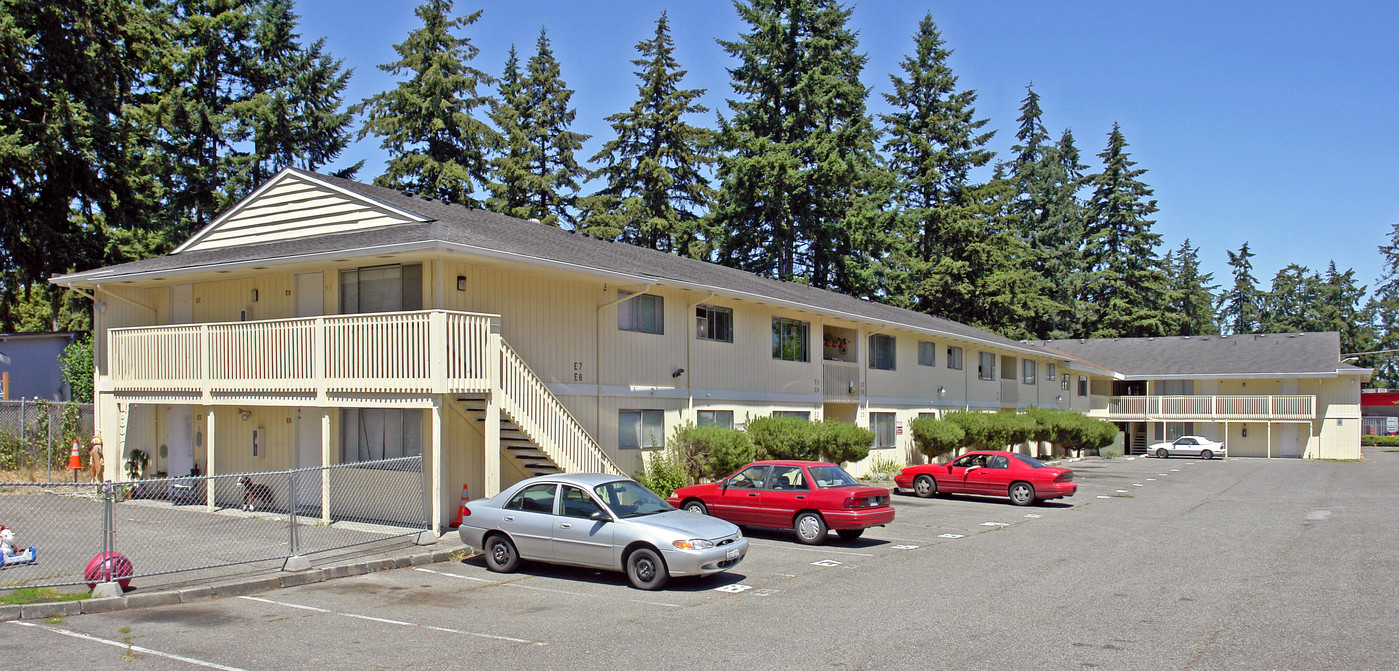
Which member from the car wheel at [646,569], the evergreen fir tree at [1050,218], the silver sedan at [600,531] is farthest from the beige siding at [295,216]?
the evergreen fir tree at [1050,218]

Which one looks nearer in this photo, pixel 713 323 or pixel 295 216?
pixel 295 216

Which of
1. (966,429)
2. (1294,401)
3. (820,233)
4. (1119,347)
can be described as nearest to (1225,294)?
(1119,347)

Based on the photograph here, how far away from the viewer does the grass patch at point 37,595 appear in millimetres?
10312

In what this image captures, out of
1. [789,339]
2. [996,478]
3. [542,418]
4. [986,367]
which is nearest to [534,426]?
[542,418]

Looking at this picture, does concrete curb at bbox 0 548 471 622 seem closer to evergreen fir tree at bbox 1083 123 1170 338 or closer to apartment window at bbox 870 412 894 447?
apartment window at bbox 870 412 894 447

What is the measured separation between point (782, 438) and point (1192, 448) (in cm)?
3551

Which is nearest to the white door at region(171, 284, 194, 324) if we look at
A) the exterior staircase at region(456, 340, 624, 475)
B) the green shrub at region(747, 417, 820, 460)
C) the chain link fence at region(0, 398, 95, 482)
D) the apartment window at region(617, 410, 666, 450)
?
the chain link fence at region(0, 398, 95, 482)

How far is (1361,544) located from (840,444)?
11.0 meters

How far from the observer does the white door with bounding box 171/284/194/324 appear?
20.7 metres

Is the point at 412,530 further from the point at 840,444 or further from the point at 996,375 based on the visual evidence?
the point at 996,375

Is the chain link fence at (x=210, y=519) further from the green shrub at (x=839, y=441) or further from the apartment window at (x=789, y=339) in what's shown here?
the apartment window at (x=789, y=339)

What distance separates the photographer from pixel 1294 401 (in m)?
48.0

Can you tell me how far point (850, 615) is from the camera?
10328mm

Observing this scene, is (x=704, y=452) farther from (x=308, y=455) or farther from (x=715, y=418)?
(x=308, y=455)
